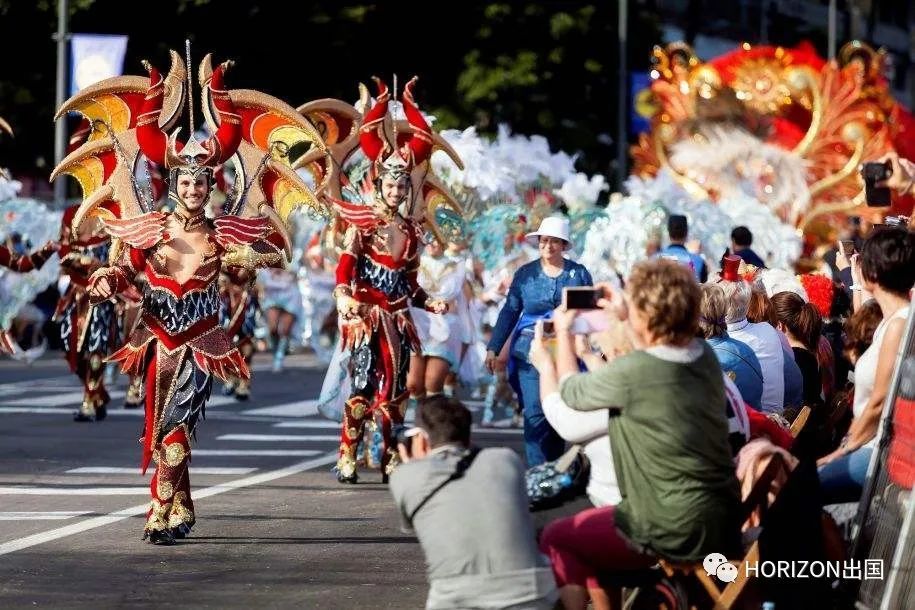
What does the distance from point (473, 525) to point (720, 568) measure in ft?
2.98

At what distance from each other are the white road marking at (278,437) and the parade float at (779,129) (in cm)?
2127

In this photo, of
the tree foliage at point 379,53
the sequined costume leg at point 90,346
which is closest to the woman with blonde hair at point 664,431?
the sequined costume leg at point 90,346

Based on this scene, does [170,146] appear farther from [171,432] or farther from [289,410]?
[289,410]

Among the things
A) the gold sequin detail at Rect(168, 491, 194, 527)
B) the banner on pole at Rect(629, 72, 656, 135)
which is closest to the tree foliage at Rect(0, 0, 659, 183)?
the banner on pole at Rect(629, 72, 656, 135)

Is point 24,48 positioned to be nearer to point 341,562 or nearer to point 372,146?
point 372,146

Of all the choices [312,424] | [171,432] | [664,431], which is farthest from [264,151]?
[312,424]

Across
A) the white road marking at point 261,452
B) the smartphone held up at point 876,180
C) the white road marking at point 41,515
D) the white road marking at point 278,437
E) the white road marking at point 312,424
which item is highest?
the smartphone held up at point 876,180

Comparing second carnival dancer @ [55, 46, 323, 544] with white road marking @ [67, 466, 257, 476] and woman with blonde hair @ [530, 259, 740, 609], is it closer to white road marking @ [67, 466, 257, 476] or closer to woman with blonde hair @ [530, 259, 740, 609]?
white road marking @ [67, 466, 257, 476]

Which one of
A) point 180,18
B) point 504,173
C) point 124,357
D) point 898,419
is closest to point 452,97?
point 180,18

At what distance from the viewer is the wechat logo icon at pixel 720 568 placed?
708 centimetres

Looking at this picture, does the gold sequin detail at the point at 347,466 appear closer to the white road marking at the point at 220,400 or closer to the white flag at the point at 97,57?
the white road marking at the point at 220,400

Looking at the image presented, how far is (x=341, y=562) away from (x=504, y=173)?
13.4 m

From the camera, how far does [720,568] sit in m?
7.11

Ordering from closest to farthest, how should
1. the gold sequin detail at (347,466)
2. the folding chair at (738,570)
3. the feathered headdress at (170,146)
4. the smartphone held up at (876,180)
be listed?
the folding chair at (738,570)
the smartphone held up at (876,180)
the feathered headdress at (170,146)
the gold sequin detail at (347,466)
